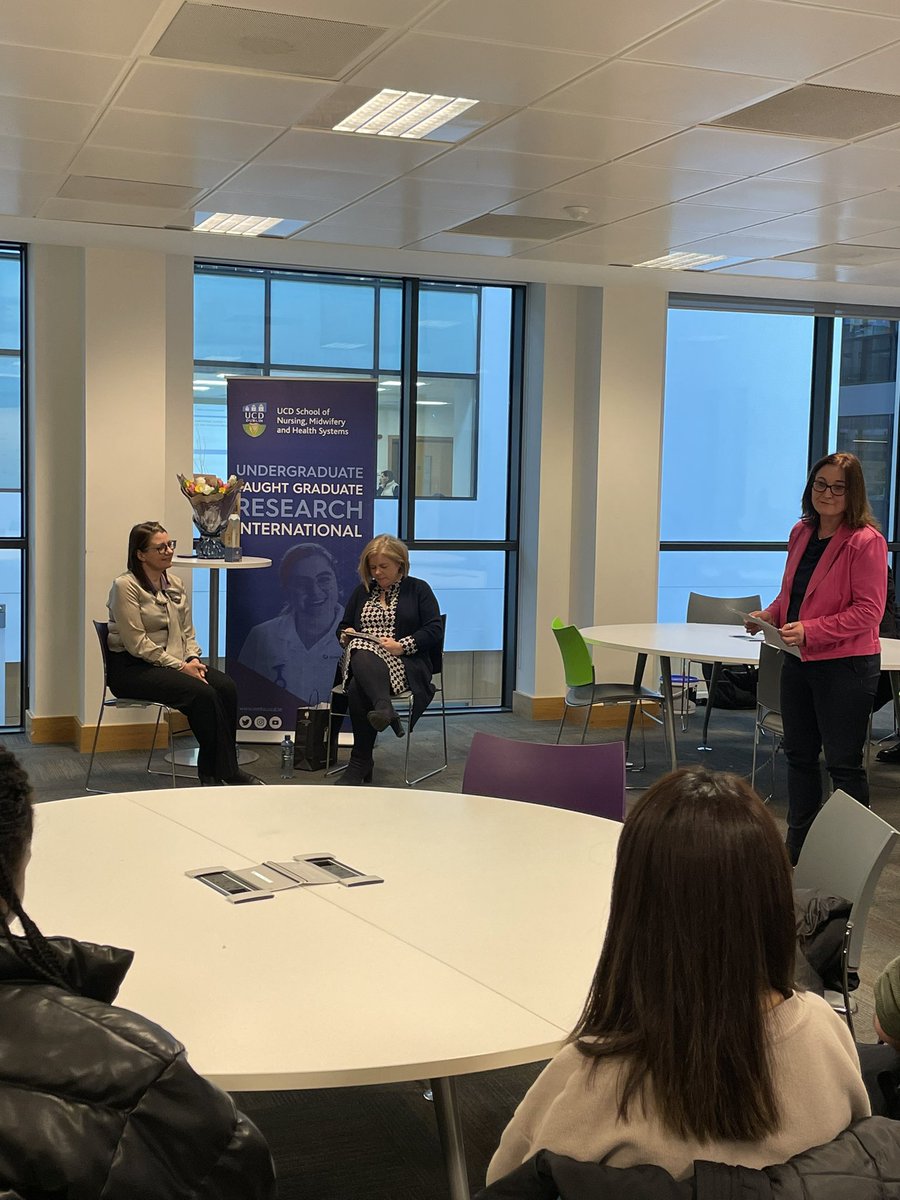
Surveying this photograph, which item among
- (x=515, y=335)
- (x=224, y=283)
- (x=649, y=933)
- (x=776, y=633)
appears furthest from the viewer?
(x=515, y=335)

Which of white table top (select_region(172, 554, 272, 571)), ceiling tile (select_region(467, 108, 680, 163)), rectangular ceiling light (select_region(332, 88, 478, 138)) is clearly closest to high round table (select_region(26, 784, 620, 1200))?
rectangular ceiling light (select_region(332, 88, 478, 138))

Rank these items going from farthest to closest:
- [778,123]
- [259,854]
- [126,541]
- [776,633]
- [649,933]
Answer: [126,541] → [776,633] → [778,123] → [259,854] → [649,933]

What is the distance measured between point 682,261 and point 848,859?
530cm

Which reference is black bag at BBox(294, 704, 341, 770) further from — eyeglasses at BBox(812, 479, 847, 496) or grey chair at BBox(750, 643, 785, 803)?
eyeglasses at BBox(812, 479, 847, 496)

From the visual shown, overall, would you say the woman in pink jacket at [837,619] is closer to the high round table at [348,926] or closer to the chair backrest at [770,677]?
the chair backrest at [770,677]

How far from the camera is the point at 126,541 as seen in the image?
7.31 m

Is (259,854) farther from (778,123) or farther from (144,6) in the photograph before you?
(778,123)

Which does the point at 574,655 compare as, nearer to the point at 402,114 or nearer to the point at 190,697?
the point at 190,697

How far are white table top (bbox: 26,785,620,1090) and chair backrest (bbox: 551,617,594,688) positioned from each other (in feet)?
11.0

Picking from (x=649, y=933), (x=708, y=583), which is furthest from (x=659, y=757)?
(x=649, y=933)

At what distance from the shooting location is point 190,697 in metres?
6.22

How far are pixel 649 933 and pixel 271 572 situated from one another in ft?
20.1

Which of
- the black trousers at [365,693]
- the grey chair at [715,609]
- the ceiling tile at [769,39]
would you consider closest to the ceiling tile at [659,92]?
the ceiling tile at [769,39]

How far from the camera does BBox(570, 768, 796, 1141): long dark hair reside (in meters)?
1.33
